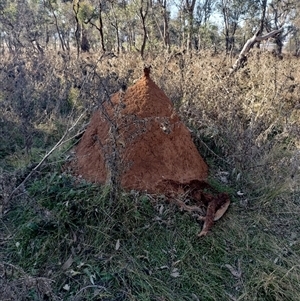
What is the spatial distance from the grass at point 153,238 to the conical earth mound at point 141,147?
0.48 ft

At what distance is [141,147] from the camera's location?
2.73m

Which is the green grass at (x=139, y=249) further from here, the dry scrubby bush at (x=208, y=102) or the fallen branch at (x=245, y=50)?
the fallen branch at (x=245, y=50)

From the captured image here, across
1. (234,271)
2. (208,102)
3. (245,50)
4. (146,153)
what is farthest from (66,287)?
(245,50)

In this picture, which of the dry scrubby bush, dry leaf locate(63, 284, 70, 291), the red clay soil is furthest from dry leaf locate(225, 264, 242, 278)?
the dry scrubby bush

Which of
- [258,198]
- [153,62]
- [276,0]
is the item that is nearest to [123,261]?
[258,198]

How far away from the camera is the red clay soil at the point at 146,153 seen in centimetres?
248

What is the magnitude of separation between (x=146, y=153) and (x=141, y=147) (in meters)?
0.07

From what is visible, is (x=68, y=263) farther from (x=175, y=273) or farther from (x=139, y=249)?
(x=175, y=273)

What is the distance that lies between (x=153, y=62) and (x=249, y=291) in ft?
16.2

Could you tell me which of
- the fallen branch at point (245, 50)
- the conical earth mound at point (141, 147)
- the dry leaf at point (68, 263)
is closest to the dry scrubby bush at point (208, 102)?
the fallen branch at point (245, 50)

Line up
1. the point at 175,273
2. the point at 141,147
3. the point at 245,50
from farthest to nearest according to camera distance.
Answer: the point at 245,50
the point at 141,147
the point at 175,273

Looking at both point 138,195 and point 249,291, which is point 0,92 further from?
point 249,291

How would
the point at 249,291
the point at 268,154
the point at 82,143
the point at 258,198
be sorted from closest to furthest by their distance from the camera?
the point at 249,291 → the point at 258,198 → the point at 82,143 → the point at 268,154

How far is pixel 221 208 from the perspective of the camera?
8.61 feet
